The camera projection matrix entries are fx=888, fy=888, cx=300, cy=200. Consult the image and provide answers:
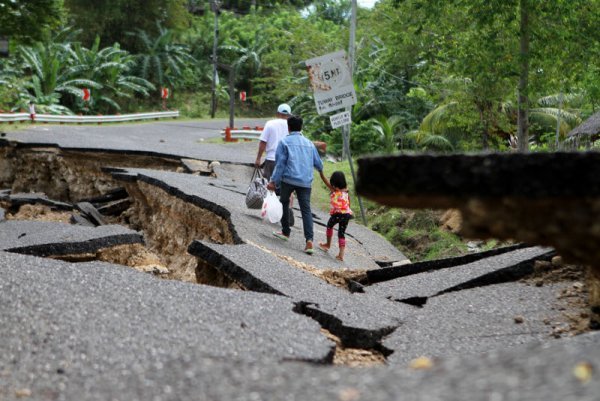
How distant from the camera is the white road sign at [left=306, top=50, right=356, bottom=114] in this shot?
14.6 meters

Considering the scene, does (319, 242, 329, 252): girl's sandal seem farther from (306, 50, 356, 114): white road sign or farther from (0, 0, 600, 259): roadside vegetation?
(306, 50, 356, 114): white road sign

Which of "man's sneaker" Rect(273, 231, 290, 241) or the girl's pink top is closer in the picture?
the girl's pink top

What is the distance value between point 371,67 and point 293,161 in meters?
24.3

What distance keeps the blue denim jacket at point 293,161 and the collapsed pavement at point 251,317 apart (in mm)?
828

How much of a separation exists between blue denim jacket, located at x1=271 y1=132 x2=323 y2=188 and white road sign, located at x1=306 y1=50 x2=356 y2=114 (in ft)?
13.4

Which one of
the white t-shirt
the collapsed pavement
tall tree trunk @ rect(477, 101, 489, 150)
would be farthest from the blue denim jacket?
tall tree trunk @ rect(477, 101, 489, 150)

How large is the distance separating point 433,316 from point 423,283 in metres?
1.59

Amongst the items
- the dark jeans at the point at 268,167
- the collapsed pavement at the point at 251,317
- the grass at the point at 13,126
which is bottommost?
the collapsed pavement at the point at 251,317

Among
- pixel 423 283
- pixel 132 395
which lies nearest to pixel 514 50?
pixel 423 283

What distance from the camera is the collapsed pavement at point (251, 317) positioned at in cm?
375

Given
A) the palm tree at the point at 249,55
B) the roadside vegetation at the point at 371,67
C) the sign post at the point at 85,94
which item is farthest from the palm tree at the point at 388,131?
the palm tree at the point at 249,55

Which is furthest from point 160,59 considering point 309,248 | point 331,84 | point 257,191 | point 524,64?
point 309,248

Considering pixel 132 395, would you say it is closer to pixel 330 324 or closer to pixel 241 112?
pixel 330 324

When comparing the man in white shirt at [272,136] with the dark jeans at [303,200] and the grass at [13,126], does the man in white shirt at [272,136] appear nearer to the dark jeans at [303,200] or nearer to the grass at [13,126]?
the dark jeans at [303,200]
